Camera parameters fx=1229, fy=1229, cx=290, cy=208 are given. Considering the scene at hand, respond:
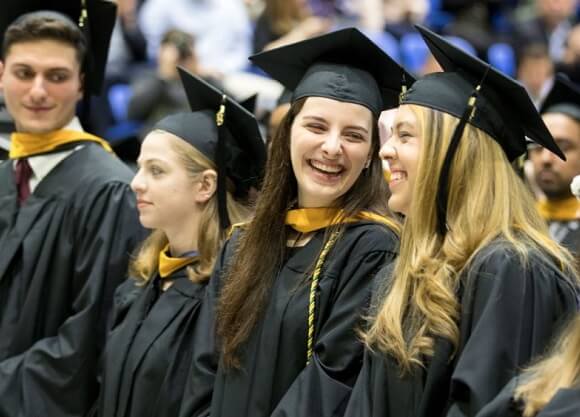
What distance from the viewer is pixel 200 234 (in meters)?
5.07

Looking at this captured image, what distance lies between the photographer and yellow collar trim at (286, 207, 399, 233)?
4406 mm

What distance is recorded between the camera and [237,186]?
206 inches

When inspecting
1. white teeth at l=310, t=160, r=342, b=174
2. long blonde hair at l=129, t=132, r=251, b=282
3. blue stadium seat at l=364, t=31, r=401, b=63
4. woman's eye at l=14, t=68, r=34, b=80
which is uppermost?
white teeth at l=310, t=160, r=342, b=174

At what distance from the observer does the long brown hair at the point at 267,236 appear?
4434 mm

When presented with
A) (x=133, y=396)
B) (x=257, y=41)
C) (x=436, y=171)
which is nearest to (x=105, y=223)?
(x=133, y=396)

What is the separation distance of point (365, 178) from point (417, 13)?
7352mm

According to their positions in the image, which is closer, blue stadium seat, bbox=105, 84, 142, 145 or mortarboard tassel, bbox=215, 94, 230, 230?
mortarboard tassel, bbox=215, 94, 230, 230

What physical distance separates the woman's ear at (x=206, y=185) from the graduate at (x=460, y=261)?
1.24 metres

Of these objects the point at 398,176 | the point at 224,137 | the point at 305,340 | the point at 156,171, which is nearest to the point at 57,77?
the point at 156,171

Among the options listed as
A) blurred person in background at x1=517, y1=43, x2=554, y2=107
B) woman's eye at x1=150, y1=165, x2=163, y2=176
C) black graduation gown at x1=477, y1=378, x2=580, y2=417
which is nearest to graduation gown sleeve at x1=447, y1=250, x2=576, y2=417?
black graduation gown at x1=477, y1=378, x2=580, y2=417

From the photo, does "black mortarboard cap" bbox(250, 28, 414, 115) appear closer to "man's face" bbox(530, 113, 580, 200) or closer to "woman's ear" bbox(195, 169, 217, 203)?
"woman's ear" bbox(195, 169, 217, 203)

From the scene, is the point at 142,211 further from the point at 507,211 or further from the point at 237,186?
the point at 507,211

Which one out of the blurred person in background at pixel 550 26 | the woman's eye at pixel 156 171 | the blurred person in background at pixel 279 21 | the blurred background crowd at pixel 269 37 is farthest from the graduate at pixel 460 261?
the blurred person in background at pixel 550 26

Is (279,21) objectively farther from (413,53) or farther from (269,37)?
(413,53)
